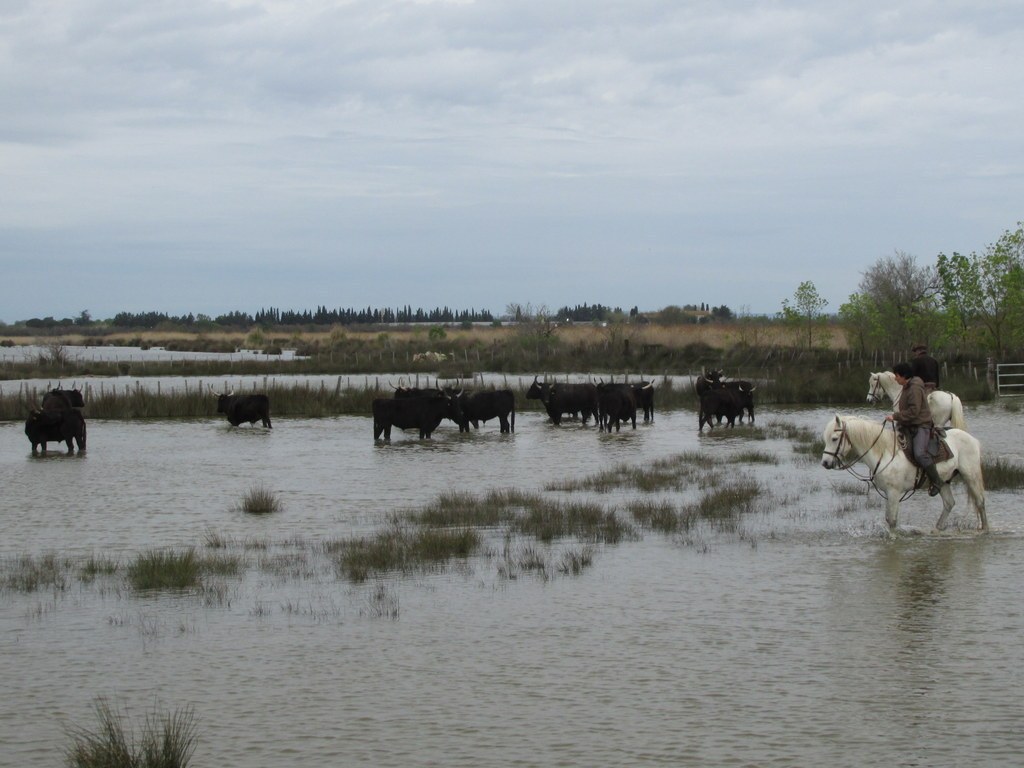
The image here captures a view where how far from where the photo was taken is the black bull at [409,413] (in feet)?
96.5

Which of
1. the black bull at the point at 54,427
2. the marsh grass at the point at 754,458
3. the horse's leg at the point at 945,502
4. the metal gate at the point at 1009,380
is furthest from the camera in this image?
the metal gate at the point at 1009,380

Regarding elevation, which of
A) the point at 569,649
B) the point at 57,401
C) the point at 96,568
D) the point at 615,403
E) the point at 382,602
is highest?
the point at 57,401

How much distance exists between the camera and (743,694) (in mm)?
8008

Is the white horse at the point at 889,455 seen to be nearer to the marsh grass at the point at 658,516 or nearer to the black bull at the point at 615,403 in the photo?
the marsh grass at the point at 658,516

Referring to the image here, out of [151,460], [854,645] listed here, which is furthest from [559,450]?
[854,645]

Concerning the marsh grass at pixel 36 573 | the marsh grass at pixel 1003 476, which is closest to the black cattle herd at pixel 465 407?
the marsh grass at pixel 1003 476

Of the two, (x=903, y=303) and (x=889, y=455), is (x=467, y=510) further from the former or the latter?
(x=903, y=303)

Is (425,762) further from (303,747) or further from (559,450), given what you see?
(559,450)

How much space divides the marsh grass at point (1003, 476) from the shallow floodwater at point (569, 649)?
0.74 metres

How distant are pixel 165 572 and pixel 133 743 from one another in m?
5.27

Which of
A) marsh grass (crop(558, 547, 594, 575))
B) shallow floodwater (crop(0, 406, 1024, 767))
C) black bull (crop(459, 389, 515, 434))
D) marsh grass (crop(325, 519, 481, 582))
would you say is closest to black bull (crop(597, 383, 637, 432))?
black bull (crop(459, 389, 515, 434))

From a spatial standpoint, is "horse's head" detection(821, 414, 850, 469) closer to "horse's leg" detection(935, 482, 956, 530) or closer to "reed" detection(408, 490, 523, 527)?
"horse's leg" detection(935, 482, 956, 530)

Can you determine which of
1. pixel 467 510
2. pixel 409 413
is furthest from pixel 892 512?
pixel 409 413

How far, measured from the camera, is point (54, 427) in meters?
26.7
